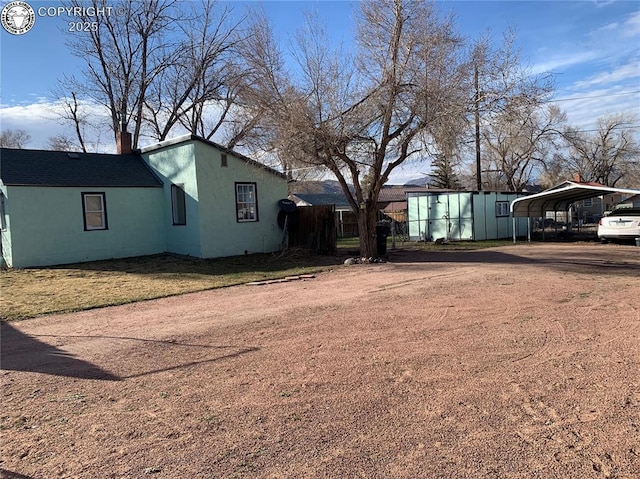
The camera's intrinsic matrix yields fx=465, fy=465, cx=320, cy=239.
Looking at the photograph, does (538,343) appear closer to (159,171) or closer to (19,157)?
(159,171)

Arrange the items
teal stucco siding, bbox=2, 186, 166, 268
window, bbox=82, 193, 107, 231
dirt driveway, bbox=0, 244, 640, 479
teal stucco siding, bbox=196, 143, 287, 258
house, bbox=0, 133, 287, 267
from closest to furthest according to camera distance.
Answer: dirt driveway, bbox=0, 244, 640, 479 → teal stucco siding, bbox=2, 186, 166, 268 → house, bbox=0, 133, 287, 267 → window, bbox=82, 193, 107, 231 → teal stucco siding, bbox=196, 143, 287, 258

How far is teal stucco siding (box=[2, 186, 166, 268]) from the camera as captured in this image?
545 inches

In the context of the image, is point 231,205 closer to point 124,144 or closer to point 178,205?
point 178,205

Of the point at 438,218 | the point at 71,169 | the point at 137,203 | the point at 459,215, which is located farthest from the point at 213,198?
the point at 459,215

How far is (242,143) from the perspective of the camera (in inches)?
901

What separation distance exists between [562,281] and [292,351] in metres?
6.82

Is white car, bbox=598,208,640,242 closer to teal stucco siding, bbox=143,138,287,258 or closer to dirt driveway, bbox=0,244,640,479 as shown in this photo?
dirt driveway, bbox=0,244,640,479

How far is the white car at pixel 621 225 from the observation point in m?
17.8

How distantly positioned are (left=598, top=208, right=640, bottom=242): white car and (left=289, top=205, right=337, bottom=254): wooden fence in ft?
36.2

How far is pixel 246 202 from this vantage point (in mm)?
16875

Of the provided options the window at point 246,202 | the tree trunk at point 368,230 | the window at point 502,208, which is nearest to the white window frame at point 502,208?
the window at point 502,208

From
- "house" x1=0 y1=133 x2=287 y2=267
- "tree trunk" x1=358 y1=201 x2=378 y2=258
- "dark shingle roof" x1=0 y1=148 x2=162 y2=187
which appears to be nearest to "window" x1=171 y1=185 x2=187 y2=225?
"house" x1=0 y1=133 x2=287 y2=267

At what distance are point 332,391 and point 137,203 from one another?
14154 millimetres

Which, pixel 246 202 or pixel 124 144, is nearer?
pixel 246 202
